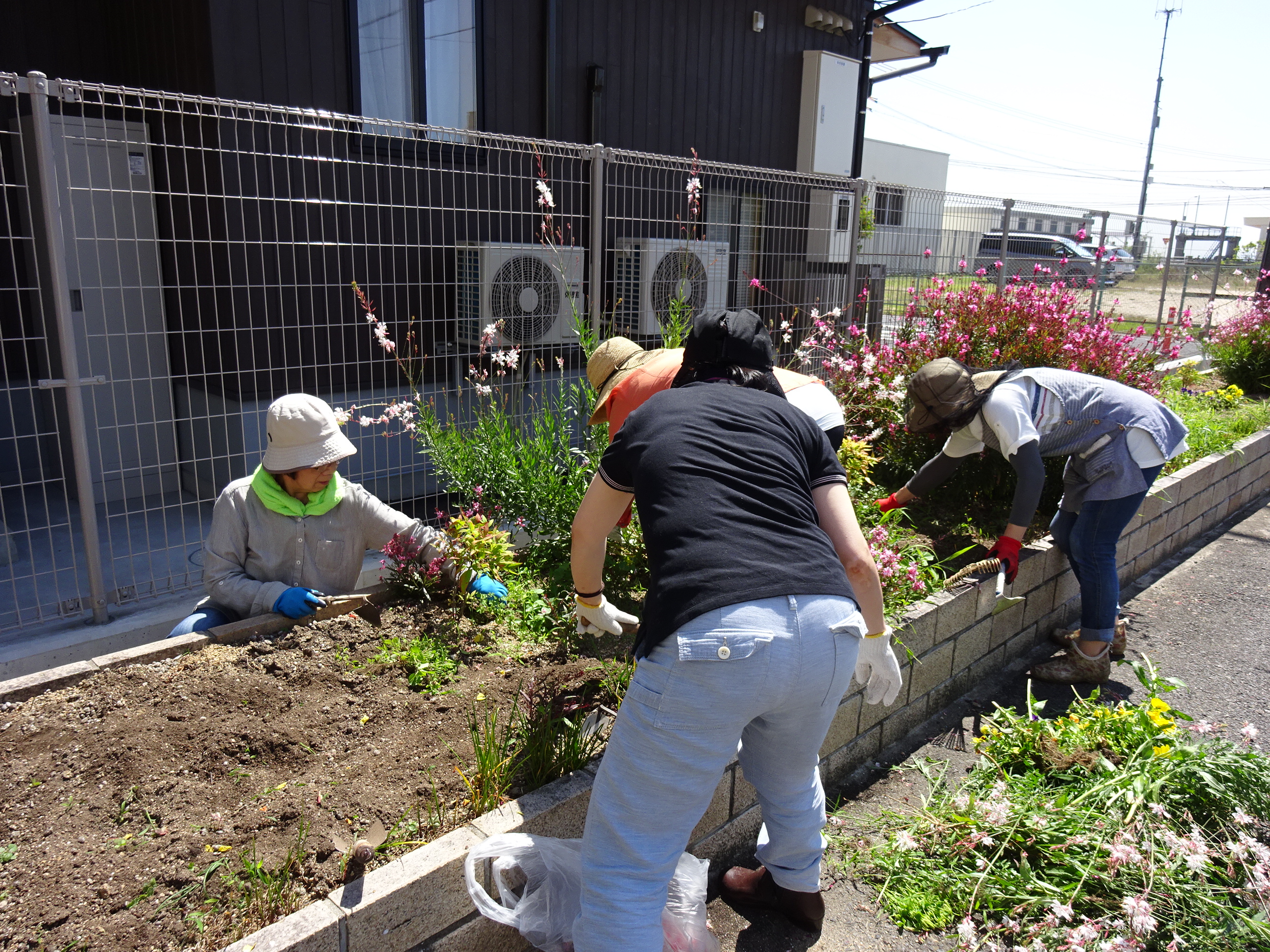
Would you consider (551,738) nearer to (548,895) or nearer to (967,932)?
(548,895)

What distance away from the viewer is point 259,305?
18.0ft

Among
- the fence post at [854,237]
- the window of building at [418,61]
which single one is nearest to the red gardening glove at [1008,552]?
the fence post at [854,237]

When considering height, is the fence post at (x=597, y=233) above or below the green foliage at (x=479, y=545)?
above

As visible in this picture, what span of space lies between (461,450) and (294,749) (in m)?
1.65

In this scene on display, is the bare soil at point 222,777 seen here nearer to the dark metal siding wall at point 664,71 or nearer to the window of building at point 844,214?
the window of building at point 844,214

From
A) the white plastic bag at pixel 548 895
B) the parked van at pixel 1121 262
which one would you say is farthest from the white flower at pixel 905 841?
the parked van at pixel 1121 262

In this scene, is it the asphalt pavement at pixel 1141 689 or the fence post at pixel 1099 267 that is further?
the fence post at pixel 1099 267

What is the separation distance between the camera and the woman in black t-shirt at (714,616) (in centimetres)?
191

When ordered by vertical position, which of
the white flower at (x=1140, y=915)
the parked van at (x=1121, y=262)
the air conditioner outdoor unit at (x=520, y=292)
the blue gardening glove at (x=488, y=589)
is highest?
the parked van at (x=1121, y=262)

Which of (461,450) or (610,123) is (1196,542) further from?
(610,123)

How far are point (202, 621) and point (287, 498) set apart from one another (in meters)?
0.53

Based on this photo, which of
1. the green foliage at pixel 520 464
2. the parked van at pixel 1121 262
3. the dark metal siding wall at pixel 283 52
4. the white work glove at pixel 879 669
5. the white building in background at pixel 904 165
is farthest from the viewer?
the white building in background at pixel 904 165

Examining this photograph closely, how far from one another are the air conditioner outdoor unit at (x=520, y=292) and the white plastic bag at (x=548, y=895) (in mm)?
3146

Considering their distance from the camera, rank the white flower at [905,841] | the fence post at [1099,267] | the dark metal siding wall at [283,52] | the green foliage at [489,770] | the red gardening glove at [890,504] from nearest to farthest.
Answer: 1. the green foliage at [489,770]
2. the white flower at [905,841]
3. the red gardening glove at [890,504]
4. the dark metal siding wall at [283,52]
5. the fence post at [1099,267]
